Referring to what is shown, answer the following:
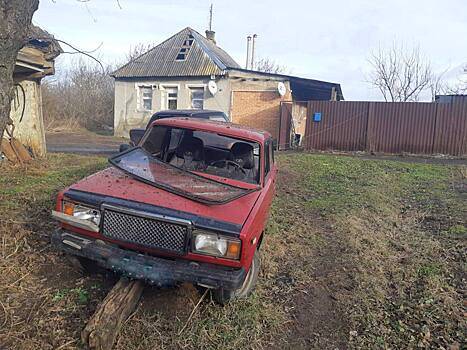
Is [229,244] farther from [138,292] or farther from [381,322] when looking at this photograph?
[381,322]

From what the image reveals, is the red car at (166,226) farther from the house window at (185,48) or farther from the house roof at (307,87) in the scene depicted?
the house window at (185,48)

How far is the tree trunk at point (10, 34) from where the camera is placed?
11.1 feet

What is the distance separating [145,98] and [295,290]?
20.0 meters

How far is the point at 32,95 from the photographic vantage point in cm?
973

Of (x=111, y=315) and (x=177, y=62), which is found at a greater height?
(x=177, y=62)

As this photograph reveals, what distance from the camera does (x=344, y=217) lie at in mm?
6285

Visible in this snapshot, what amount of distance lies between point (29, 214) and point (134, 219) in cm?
267

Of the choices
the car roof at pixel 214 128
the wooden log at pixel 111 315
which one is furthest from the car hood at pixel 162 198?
the car roof at pixel 214 128

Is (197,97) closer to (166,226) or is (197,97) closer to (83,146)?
(83,146)

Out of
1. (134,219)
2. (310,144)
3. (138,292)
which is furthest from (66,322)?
(310,144)

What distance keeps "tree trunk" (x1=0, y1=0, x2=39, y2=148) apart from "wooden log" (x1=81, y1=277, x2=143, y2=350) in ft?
7.12

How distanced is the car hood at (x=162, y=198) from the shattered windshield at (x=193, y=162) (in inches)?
3.6

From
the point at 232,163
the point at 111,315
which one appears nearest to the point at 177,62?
the point at 232,163

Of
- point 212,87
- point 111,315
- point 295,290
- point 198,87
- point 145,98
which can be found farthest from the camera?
point 145,98
